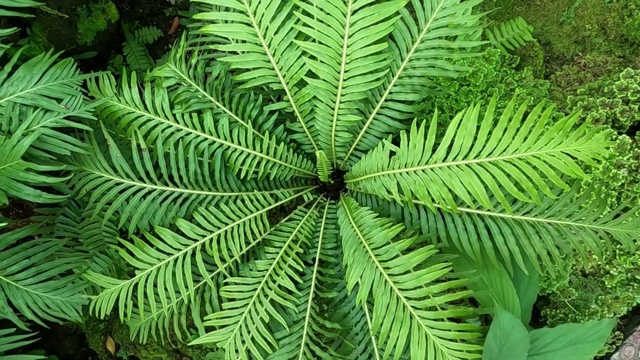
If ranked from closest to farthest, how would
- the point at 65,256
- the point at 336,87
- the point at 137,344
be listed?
the point at 336,87
the point at 65,256
the point at 137,344

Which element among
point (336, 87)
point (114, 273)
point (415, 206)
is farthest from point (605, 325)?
point (114, 273)

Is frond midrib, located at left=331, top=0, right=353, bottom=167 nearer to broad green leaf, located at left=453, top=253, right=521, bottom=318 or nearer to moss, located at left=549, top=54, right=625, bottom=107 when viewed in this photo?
broad green leaf, located at left=453, top=253, right=521, bottom=318

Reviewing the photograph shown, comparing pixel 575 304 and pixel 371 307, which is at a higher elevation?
pixel 371 307

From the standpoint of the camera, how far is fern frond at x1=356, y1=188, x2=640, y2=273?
186 centimetres

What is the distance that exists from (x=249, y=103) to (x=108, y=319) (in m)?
1.26

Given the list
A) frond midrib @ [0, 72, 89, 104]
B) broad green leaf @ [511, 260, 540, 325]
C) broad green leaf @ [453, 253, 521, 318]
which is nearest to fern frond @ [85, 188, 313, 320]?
frond midrib @ [0, 72, 89, 104]

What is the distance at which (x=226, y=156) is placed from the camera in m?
2.09

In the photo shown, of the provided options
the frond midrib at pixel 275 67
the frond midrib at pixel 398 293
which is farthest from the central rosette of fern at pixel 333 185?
the frond midrib at pixel 398 293

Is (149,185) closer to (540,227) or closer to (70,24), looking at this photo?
(70,24)

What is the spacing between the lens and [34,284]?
1.96 meters

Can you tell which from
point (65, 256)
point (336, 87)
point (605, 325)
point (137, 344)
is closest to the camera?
point (605, 325)

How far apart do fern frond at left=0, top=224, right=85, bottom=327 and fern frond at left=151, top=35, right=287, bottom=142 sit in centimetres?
78

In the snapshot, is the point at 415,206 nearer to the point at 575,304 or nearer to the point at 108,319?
the point at 575,304

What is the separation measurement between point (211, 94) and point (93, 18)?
3.01 ft
